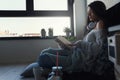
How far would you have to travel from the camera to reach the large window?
4.52 meters

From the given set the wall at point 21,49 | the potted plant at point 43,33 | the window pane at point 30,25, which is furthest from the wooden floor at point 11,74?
the window pane at point 30,25

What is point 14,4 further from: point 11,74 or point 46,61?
point 46,61

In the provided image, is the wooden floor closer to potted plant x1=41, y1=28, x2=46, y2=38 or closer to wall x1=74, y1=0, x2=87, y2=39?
potted plant x1=41, y1=28, x2=46, y2=38

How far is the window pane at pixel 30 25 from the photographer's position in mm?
4523

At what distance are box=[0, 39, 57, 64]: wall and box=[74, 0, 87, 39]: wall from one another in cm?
68

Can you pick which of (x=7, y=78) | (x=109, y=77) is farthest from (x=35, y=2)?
(x=109, y=77)

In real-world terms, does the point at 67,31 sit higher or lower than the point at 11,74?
higher

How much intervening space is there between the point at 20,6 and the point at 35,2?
354 millimetres

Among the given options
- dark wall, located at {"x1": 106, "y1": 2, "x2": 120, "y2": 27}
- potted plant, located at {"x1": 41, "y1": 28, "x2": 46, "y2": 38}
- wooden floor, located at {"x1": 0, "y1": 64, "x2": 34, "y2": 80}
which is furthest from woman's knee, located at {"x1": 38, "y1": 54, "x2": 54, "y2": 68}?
potted plant, located at {"x1": 41, "y1": 28, "x2": 46, "y2": 38}

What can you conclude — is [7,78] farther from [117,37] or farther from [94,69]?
[117,37]

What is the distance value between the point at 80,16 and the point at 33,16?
3.66 ft

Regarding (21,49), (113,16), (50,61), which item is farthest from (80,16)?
(50,61)

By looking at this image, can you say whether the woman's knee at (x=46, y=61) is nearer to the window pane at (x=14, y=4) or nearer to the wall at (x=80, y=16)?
the wall at (x=80, y=16)

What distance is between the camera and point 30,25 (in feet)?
15.0
